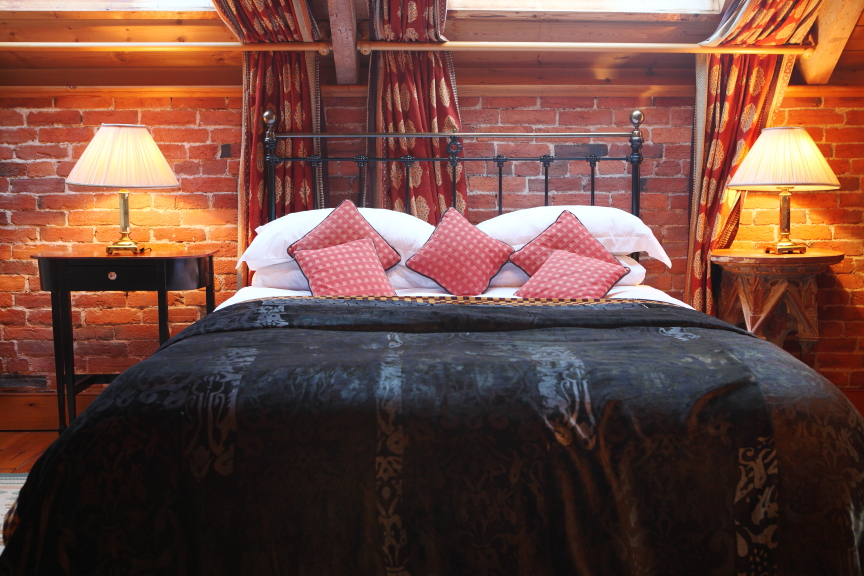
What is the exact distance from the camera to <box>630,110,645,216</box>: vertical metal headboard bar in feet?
9.27

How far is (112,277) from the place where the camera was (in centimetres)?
254

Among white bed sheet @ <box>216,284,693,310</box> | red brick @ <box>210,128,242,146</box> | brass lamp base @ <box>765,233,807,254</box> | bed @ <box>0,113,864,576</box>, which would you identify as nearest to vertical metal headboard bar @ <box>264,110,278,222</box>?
red brick @ <box>210,128,242,146</box>

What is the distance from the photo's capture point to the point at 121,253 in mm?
2627

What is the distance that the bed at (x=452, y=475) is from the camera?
1.07m

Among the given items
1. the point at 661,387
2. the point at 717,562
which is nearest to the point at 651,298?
the point at 661,387

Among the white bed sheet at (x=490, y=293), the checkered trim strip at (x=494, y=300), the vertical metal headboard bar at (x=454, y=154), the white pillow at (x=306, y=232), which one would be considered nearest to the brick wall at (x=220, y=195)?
the vertical metal headboard bar at (x=454, y=154)

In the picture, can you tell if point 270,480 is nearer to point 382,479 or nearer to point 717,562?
point 382,479

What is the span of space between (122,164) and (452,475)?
6.86ft

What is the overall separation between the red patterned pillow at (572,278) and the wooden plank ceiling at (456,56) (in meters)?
1.13

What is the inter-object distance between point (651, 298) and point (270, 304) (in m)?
1.17

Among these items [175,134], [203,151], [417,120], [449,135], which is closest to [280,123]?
[203,151]

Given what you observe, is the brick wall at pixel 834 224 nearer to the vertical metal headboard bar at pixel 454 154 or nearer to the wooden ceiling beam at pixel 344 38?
the vertical metal headboard bar at pixel 454 154

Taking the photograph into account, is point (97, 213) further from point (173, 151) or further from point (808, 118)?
point (808, 118)

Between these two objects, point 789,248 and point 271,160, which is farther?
point 271,160
